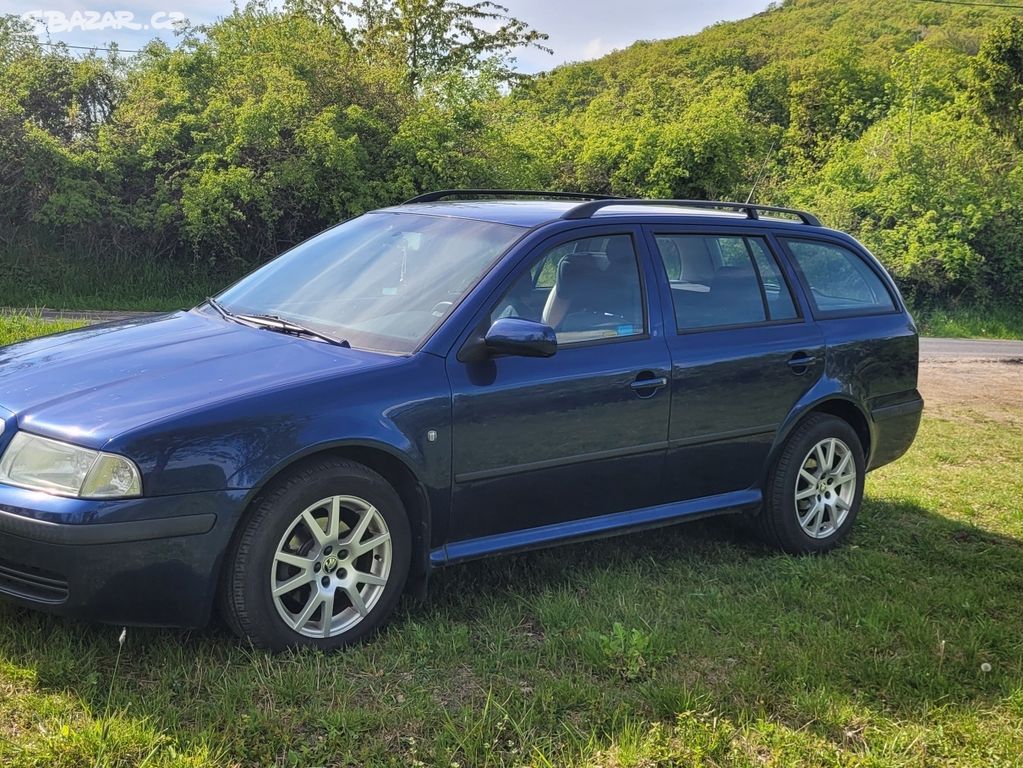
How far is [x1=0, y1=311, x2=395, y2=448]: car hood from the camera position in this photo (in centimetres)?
335

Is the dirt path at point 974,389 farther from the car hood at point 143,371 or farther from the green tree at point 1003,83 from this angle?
the green tree at point 1003,83

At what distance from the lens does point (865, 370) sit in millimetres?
5418

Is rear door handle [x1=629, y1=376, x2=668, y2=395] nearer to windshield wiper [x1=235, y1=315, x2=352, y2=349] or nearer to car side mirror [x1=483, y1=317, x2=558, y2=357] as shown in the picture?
car side mirror [x1=483, y1=317, x2=558, y2=357]

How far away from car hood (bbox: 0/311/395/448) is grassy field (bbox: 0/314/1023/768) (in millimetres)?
823

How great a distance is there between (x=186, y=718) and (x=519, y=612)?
1441mm

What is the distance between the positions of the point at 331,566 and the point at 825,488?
284cm

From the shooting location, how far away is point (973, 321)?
72.7ft

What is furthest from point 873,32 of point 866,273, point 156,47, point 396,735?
point 396,735

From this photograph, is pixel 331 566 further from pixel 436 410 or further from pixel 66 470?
pixel 66 470

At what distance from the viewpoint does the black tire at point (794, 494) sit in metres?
5.07

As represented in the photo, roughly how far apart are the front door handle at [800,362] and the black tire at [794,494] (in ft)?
0.94

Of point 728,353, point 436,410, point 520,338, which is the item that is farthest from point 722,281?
point 436,410

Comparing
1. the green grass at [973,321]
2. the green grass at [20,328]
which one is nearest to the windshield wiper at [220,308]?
the green grass at [20,328]

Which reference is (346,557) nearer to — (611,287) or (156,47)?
(611,287)
